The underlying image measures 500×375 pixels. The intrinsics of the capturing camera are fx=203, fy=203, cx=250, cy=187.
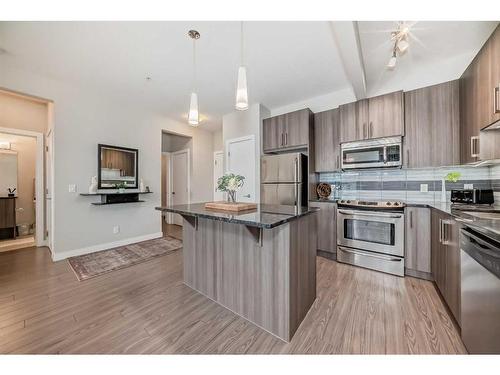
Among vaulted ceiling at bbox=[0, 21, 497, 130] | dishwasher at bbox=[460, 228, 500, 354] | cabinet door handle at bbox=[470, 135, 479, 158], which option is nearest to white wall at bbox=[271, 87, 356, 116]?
vaulted ceiling at bbox=[0, 21, 497, 130]

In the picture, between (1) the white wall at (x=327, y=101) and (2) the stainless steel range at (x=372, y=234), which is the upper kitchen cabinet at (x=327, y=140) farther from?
(2) the stainless steel range at (x=372, y=234)

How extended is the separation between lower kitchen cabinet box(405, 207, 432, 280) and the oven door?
79mm

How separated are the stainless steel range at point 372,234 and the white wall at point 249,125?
5.45 feet

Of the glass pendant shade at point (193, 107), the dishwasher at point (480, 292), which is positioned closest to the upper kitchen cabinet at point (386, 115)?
the dishwasher at point (480, 292)

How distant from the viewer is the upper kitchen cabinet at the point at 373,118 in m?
2.69

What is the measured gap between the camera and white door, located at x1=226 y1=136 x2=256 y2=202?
3980 mm

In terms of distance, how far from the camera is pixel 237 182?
201cm

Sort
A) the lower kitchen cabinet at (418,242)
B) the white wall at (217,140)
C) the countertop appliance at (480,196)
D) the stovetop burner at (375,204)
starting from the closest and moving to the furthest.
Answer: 1. the countertop appliance at (480,196)
2. the lower kitchen cabinet at (418,242)
3. the stovetop burner at (375,204)
4. the white wall at (217,140)

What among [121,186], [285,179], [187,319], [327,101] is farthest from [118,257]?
[327,101]

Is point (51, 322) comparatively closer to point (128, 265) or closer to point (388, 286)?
point (128, 265)

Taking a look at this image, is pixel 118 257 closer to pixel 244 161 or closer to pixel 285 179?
pixel 244 161

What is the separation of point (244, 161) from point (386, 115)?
242 cm

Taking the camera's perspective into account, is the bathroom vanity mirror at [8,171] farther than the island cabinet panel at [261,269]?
Yes
